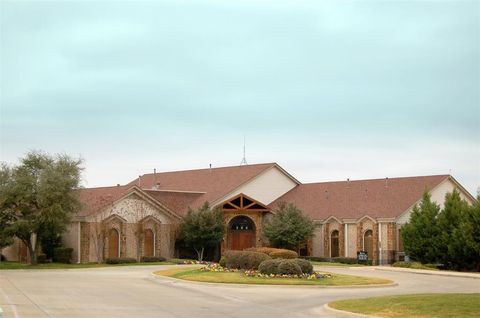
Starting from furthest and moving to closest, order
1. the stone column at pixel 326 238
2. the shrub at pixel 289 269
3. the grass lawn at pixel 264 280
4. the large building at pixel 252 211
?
the stone column at pixel 326 238, the large building at pixel 252 211, the shrub at pixel 289 269, the grass lawn at pixel 264 280

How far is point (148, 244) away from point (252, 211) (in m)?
9.81

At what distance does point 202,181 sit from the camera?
68625mm

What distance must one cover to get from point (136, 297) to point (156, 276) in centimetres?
1238

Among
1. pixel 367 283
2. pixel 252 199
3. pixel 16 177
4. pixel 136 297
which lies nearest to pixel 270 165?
pixel 252 199

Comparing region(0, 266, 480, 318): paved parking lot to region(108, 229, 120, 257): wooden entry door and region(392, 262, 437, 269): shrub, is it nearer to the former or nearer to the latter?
region(392, 262, 437, 269): shrub

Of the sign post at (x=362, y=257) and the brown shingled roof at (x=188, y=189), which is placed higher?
the brown shingled roof at (x=188, y=189)

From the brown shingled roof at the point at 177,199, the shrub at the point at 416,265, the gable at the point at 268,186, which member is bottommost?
the shrub at the point at 416,265

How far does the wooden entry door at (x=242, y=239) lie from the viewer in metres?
61.8

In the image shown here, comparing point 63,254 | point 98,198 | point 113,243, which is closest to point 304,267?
point 113,243

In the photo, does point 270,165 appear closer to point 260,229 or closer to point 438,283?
point 260,229

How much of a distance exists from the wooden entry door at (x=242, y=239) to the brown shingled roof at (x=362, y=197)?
3826mm

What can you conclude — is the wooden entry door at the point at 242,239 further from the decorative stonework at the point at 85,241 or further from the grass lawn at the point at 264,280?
the grass lawn at the point at 264,280

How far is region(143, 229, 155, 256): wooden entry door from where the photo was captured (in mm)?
56938

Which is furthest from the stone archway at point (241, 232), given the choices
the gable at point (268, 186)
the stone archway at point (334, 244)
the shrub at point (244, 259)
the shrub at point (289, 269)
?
the shrub at point (289, 269)
